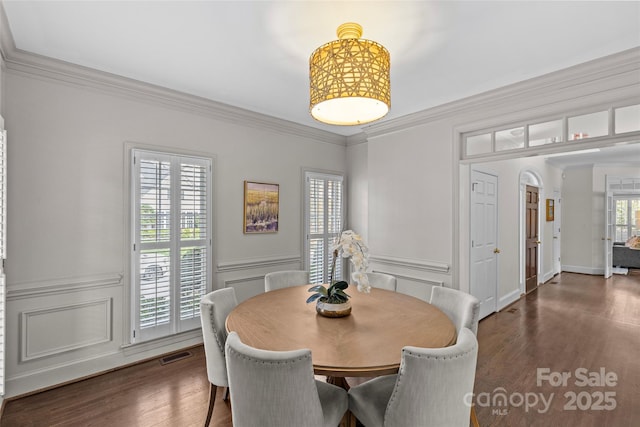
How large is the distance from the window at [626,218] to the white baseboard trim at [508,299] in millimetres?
4929

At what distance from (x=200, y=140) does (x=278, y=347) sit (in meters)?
2.57

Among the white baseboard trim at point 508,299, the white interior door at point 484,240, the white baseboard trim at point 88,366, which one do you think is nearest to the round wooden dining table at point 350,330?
the white baseboard trim at point 88,366

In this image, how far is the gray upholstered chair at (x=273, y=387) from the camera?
51.2 inches

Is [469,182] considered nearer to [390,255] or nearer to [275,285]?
[390,255]

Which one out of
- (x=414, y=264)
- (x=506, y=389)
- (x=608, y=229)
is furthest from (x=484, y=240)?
(x=608, y=229)

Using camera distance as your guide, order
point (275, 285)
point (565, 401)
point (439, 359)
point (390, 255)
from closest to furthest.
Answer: point (439, 359) < point (565, 401) < point (275, 285) < point (390, 255)

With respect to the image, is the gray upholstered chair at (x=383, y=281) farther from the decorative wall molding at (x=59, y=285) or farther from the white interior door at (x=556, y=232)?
the white interior door at (x=556, y=232)

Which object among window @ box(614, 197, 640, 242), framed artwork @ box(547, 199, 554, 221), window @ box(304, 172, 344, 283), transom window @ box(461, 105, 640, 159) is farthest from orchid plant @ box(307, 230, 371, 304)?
window @ box(614, 197, 640, 242)

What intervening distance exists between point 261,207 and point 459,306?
2495 mm

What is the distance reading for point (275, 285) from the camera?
309cm

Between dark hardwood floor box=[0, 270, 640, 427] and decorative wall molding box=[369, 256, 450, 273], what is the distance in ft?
3.12

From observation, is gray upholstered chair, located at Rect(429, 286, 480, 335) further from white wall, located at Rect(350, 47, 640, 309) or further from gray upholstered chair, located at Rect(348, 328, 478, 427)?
white wall, located at Rect(350, 47, 640, 309)

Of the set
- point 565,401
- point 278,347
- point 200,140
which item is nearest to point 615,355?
point 565,401

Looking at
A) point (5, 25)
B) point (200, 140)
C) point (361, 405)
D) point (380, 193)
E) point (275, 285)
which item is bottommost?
point (361, 405)
